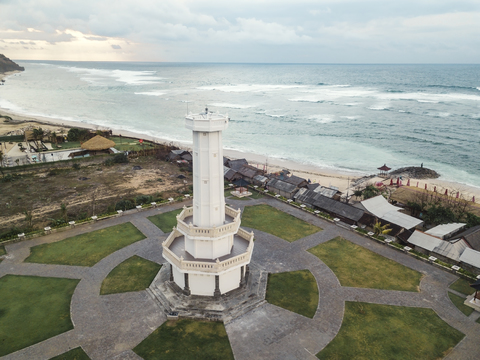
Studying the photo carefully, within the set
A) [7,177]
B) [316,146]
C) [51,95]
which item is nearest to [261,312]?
[7,177]

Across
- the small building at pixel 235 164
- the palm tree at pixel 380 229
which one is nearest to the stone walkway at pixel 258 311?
the palm tree at pixel 380 229

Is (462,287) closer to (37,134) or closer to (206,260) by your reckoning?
(206,260)

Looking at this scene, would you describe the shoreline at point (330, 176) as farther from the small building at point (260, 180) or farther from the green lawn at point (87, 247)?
the green lawn at point (87, 247)

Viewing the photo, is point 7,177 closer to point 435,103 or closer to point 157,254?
point 157,254

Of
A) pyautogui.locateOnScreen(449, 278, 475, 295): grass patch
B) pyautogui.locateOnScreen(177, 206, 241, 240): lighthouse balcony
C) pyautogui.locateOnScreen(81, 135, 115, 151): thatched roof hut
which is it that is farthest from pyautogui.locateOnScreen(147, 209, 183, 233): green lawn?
pyautogui.locateOnScreen(81, 135, 115, 151): thatched roof hut

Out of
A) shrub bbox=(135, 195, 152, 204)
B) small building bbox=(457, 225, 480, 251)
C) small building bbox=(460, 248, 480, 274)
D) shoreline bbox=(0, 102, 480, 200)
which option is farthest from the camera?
shoreline bbox=(0, 102, 480, 200)

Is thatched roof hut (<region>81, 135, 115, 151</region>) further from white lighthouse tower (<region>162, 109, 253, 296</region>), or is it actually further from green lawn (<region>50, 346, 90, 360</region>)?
green lawn (<region>50, 346, 90, 360</region>)
